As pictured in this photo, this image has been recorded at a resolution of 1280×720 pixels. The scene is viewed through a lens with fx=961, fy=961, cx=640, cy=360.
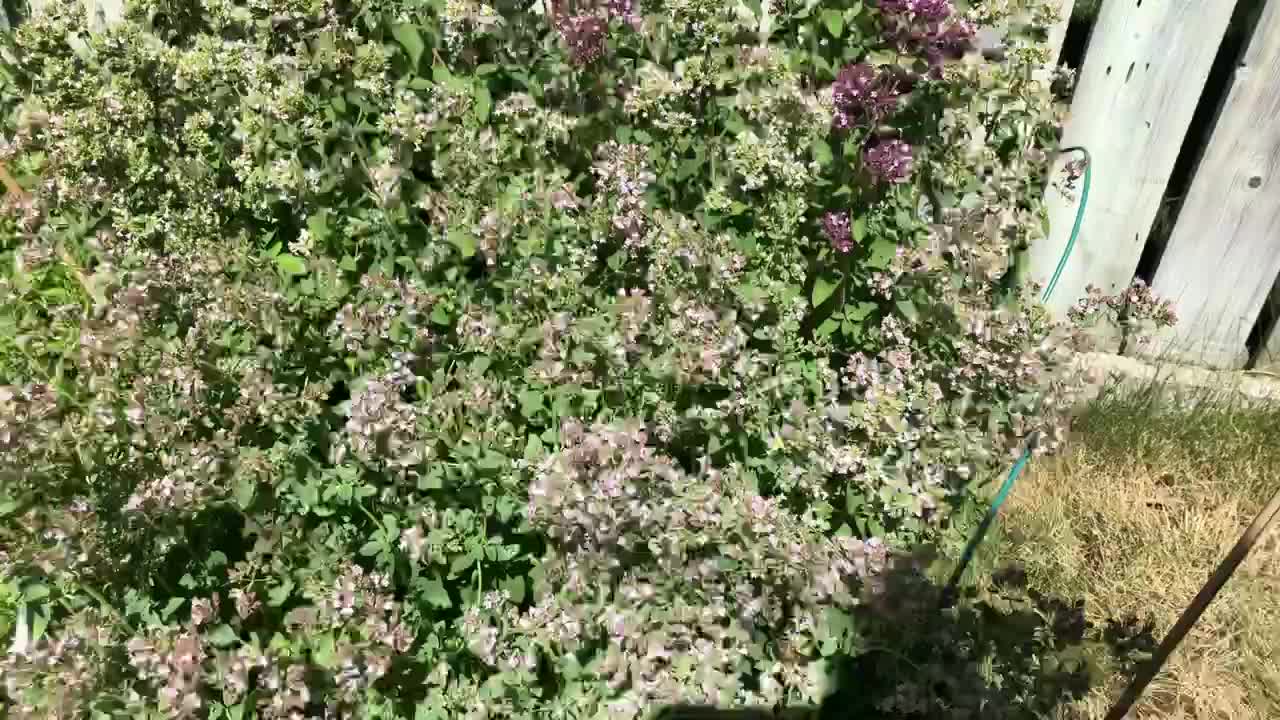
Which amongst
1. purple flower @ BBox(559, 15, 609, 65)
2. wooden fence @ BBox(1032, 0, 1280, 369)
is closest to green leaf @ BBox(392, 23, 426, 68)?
purple flower @ BBox(559, 15, 609, 65)

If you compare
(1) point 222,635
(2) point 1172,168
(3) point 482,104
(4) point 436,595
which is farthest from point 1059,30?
(1) point 222,635

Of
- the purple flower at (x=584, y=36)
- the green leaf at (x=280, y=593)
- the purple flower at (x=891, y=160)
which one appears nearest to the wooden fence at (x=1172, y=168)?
the purple flower at (x=891, y=160)

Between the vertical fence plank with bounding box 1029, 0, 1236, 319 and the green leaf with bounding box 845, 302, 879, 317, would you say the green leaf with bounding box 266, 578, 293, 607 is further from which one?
the vertical fence plank with bounding box 1029, 0, 1236, 319

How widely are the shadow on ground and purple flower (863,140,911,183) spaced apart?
3.22 feet

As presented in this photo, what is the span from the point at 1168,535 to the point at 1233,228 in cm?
109

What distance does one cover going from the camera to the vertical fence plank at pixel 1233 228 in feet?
9.78

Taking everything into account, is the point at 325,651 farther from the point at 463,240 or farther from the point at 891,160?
the point at 891,160

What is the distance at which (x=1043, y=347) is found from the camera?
2121 millimetres

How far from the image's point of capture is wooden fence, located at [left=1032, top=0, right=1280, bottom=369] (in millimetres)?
2916

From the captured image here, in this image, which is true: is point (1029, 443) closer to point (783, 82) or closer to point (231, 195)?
point (783, 82)

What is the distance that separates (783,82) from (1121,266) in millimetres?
1515

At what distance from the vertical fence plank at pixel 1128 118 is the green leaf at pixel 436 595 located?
2.07 m

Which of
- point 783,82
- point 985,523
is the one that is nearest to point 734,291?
point 783,82

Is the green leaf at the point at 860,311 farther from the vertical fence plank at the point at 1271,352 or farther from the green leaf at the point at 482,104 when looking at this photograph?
the vertical fence plank at the point at 1271,352
